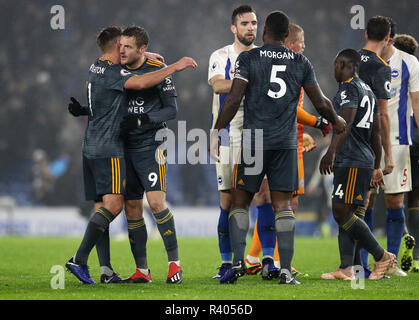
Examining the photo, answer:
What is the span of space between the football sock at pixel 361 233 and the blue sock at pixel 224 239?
1.14 meters

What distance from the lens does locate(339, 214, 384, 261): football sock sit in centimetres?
563

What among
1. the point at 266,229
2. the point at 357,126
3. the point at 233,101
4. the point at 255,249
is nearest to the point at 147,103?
the point at 233,101

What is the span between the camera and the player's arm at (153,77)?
5.26 m

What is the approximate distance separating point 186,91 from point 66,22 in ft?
12.1

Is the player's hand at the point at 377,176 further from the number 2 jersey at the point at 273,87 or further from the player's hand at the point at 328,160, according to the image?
the number 2 jersey at the point at 273,87

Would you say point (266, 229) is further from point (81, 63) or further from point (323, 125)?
point (81, 63)

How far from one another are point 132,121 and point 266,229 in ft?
5.87

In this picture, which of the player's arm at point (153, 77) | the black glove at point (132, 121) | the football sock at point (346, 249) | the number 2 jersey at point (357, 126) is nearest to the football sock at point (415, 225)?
the football sock at point (346, 249)

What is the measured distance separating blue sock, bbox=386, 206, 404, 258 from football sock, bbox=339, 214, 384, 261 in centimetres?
114

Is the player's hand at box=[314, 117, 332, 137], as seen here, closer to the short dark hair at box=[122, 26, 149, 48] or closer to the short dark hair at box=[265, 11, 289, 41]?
the short dark hair at box=[265, 11, 289, 41]

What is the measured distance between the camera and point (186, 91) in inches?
652

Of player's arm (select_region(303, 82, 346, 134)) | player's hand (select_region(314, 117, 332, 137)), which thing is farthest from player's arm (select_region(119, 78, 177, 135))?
player's hand (select_region(314, 117, 332, 137))
